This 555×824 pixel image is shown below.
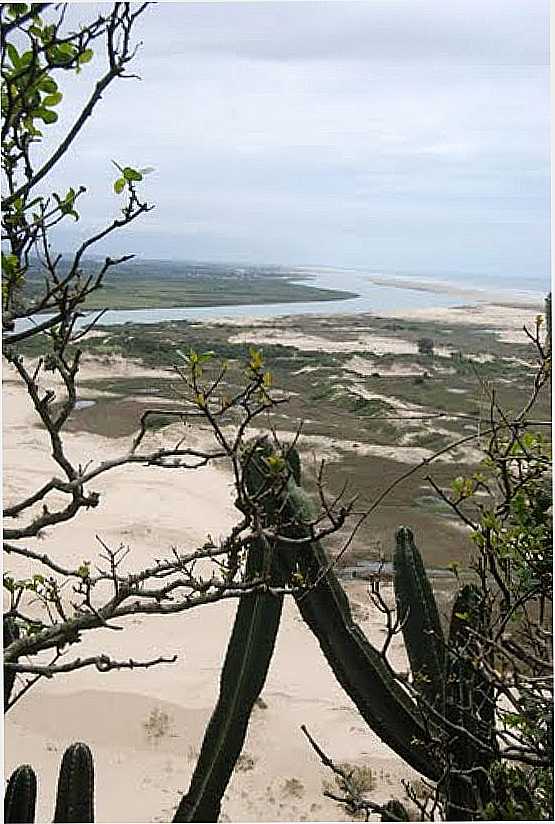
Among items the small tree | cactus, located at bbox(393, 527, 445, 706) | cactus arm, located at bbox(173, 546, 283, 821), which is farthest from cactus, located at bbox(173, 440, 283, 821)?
the small tree

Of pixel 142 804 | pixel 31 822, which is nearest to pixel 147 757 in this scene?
pixel 142 804

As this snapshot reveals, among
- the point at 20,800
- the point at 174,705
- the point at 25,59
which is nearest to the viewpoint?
the point at 25,59

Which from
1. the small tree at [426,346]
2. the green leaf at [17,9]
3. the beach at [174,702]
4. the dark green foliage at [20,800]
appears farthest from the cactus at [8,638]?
the small tree at [426,346]

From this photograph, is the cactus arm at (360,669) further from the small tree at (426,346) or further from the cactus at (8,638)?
the small tree at (426,346)

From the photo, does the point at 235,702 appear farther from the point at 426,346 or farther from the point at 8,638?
the point at 426,346

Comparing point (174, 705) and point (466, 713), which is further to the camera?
point (174, 705)

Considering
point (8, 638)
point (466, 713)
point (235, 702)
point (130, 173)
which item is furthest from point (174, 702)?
point (130, 173)

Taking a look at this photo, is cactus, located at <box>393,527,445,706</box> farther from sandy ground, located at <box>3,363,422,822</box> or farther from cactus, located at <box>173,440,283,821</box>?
sandy ground, located at <box>3,363,422,822</box>

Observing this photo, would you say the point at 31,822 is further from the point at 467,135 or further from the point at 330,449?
the point at 330,449
